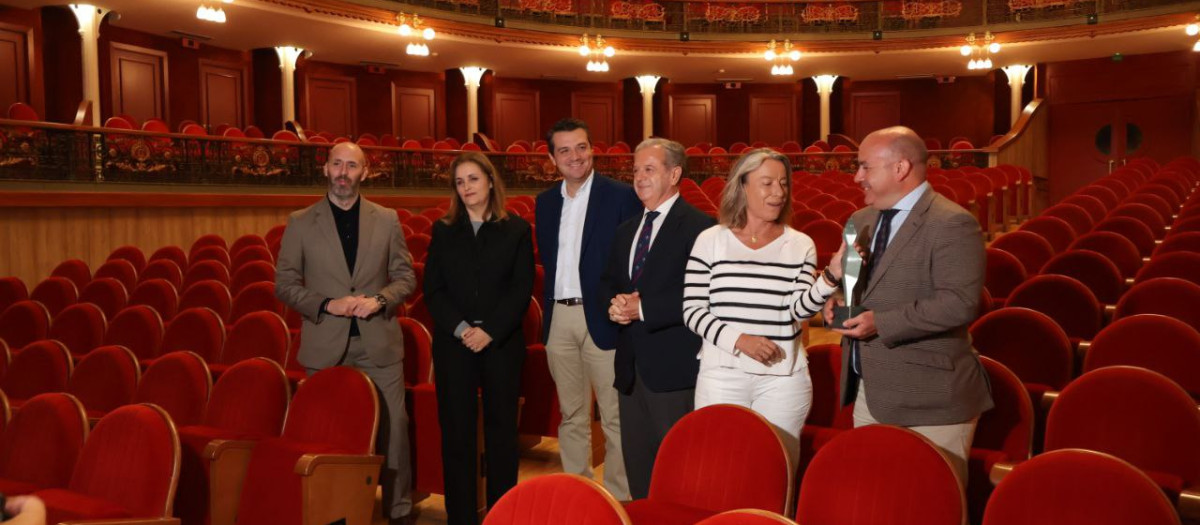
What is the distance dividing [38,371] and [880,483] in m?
3.46

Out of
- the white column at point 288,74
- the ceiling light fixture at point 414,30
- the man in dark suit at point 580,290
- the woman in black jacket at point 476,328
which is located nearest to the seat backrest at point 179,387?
the woman in black jacket at point 476,328

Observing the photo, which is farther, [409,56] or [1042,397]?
[409,56]

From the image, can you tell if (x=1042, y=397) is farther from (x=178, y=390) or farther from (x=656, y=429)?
(x=178, y=390)

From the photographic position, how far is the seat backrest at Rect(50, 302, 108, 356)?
466 centimetres

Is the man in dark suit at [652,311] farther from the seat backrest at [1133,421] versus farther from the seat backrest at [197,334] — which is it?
the seat backrest at [197,334]

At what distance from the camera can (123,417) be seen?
102 inches

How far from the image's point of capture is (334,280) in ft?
10.5

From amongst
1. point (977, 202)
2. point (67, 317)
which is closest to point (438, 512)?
point (67, 317)

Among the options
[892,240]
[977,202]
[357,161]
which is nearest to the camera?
[892,240]

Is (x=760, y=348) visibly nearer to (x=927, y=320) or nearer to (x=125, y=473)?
(x=927, y=320)

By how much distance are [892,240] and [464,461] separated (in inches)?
58.7

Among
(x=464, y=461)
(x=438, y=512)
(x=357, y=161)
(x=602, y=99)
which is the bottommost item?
(x=438, y=512)

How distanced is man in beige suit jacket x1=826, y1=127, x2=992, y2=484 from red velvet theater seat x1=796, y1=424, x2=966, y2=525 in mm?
196

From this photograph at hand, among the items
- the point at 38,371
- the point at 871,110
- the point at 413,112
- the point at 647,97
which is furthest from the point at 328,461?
the point at 871,110
